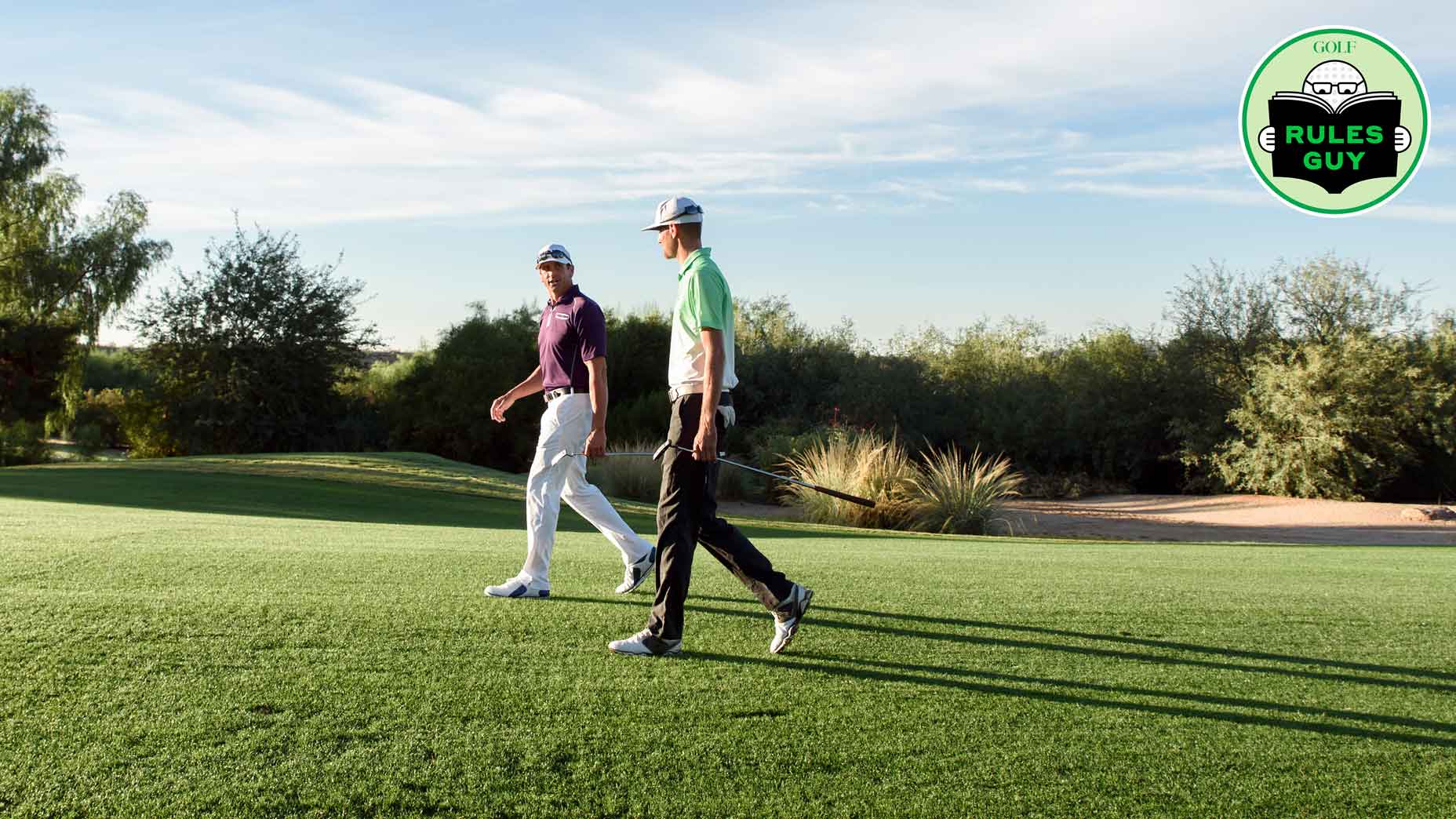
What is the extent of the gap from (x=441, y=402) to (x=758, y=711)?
83.5ft

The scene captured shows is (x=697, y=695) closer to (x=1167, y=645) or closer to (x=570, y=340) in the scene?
(x=1167, y=645)

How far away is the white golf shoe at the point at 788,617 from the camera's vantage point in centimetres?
479

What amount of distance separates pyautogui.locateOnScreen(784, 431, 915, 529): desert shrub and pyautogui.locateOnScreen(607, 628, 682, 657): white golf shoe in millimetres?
12755

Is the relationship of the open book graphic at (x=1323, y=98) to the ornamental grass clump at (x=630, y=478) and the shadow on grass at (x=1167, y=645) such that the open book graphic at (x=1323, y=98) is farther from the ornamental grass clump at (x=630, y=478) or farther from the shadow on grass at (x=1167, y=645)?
the ornamental grass clump at (x=630, y=478)

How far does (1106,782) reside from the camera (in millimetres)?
3375

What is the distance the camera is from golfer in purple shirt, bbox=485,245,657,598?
6074 millimetres

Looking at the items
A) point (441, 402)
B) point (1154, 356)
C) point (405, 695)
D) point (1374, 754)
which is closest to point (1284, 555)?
point (1374, 754)

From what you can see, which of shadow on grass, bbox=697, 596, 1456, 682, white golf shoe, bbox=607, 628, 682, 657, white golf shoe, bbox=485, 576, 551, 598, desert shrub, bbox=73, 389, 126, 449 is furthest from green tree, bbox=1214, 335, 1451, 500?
desert shrub, bbox=73, 389, 126, 449

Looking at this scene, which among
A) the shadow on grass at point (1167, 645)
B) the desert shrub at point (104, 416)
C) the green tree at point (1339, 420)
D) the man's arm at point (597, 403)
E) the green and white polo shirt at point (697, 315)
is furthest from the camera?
the desert shrub at point (104, 416)

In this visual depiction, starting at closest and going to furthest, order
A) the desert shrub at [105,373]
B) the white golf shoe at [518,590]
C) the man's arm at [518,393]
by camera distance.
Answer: the white golf shoe at [518,590]
the man's arm at [518,393]
the desert shrub at [105,373]

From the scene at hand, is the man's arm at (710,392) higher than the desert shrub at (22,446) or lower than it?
higher

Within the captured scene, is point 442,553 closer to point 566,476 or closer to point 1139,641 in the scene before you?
point 566,476

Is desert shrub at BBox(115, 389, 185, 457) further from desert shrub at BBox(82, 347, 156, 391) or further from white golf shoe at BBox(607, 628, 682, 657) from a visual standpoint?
white golf shoe at BBox(607, 628, 682, 657)

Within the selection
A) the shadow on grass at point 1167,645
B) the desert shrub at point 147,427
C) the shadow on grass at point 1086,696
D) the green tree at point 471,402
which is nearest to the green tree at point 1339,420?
the green tree at point 471,402
